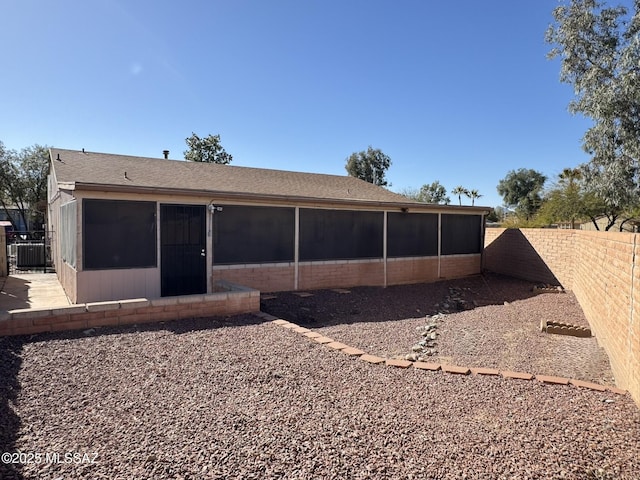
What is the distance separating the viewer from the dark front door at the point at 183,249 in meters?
7.90

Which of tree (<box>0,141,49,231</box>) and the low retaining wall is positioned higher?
tree (<box>0,141,49,231</box>)

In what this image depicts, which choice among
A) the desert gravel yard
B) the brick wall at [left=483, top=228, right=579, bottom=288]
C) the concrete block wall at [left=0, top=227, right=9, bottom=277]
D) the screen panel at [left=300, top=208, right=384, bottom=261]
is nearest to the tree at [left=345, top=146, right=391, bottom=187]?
the brick wall at [left=483, top=228, right=579, bottom=288]

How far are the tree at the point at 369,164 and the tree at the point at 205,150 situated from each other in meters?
14.5

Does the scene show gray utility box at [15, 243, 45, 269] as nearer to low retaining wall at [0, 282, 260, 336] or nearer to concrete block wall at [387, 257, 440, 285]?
low retaining wall at [0, 282, 260, 336]

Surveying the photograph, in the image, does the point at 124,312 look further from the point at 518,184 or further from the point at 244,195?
the point at 518,184

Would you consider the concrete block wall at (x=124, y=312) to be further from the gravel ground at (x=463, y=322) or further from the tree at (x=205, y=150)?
the tree at (x=205, y=150)

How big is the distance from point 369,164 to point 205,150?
17.1 m

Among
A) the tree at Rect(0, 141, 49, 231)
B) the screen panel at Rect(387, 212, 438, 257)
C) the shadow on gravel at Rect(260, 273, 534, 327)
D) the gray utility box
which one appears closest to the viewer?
the shadow on gravel at Rect(260, 273, 534, 327)

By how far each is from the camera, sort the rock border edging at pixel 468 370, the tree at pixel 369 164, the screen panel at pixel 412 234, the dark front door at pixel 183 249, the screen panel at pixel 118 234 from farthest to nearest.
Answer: the tree at pixel 369 164 → the screen panel at pixel 412 234 → the dark front door at pixel 183 249 → the screen panel at pixel 118 234 → the rock border edging at pixel 468 370

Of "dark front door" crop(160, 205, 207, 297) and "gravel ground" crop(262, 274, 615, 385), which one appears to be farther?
"dark front door" crop(160, 205, 207, 297)

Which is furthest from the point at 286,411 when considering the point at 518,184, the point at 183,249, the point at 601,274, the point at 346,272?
the point at 518,184

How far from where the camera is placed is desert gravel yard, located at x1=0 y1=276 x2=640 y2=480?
2.59m

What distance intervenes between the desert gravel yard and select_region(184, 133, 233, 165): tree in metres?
26.9

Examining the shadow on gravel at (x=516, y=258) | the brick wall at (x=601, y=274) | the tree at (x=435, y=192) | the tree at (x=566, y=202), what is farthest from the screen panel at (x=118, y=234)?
the tree at (x=435, y=192)
